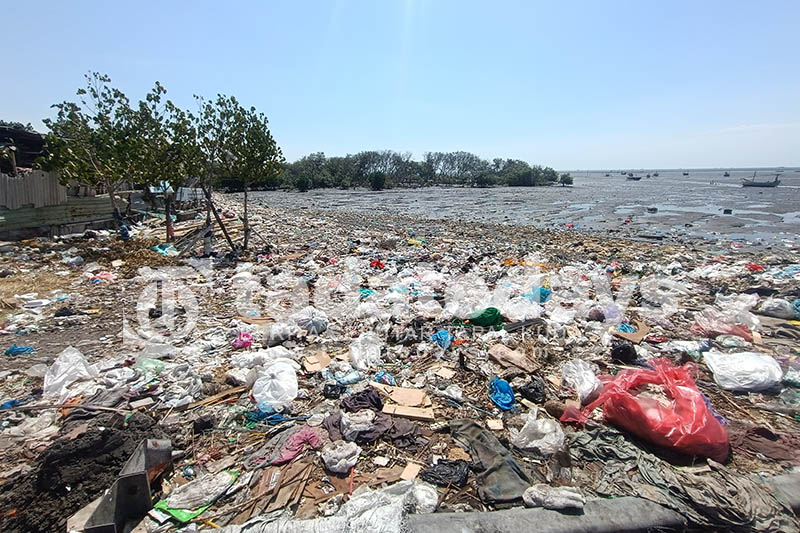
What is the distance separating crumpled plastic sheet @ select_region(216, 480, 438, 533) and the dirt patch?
3.39 feet

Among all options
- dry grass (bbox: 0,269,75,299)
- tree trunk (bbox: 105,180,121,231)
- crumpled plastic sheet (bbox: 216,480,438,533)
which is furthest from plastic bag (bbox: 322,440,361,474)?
tree trunk (bbox: 105,180,121,231)

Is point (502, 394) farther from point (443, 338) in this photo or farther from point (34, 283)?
point (34, 283)

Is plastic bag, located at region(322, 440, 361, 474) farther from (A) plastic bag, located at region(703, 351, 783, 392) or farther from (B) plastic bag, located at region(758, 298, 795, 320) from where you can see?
(B) plastic bag, located at region(758, 298, 795, 320)

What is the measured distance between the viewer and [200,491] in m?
2.32

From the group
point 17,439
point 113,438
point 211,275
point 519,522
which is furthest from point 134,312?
point 519,522

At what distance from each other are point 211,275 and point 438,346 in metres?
5.62

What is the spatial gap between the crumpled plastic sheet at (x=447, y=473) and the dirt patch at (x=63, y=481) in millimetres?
2173

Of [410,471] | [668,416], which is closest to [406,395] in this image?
[410,471]

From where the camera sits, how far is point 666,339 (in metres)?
4.57

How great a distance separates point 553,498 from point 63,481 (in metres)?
3.17

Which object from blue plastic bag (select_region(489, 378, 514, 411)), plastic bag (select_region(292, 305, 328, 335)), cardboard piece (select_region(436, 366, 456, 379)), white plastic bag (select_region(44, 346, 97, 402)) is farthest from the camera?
plastic bag (select_region(292, 305, 328, 335))

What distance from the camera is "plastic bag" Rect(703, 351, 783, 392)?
341 centimetres

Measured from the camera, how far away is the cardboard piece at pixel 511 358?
3836mm

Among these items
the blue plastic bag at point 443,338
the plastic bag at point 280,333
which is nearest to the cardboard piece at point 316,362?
the plastic bag at point 280,333
